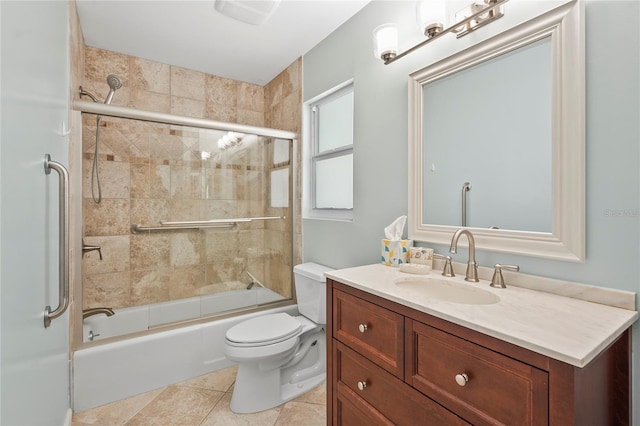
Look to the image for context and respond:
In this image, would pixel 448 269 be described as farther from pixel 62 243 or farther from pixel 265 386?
pixel 62 243

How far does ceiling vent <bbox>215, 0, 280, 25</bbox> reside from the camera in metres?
1.76

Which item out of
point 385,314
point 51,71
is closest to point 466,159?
point 385,314

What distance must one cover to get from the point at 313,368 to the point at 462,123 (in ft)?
5.76

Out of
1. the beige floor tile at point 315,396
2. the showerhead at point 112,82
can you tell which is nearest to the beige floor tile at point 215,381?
Result: the beige floor tile at point 315,396

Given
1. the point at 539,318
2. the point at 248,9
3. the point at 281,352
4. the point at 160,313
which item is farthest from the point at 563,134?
the point at 160,313

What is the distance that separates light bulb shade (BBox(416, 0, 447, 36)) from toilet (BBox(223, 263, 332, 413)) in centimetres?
147

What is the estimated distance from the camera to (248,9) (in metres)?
1.82

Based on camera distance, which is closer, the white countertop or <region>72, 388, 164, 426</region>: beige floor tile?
the white countertop

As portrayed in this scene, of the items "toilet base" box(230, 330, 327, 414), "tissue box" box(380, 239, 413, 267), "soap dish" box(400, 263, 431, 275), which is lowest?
"toilet base" box(230, 330, 327, 414)

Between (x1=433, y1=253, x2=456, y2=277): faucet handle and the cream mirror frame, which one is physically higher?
the cream mirror frame

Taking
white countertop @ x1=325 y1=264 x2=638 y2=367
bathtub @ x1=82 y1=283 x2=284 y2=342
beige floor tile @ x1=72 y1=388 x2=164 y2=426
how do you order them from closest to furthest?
white countertop @ x1=325 y1=264 x2=638 y2=367 → beige floor tile @ x1=72 y1=388 x2=164 y2=426 → bathtub @ x1=82 y1=283 x2=284 y2=342

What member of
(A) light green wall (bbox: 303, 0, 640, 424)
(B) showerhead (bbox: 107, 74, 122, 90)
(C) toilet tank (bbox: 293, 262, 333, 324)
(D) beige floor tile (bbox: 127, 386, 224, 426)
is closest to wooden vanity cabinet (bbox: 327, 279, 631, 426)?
(A) light green wall (bbox: 303, 0, 640, 424)

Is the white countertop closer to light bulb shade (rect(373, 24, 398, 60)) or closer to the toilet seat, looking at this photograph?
the toilet seat

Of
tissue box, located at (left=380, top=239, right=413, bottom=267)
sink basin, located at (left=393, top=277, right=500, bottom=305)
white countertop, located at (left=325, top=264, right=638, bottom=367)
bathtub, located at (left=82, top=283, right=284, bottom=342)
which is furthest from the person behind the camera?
bathtub, located at (left=82, top=283, right=284, bottom=342)
